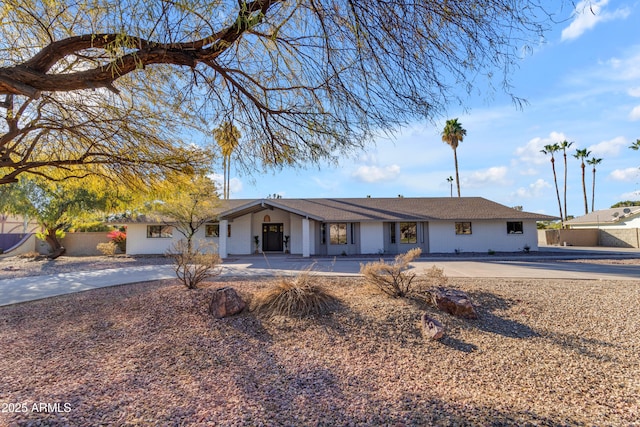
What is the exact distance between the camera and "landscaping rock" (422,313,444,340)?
544 centimetres

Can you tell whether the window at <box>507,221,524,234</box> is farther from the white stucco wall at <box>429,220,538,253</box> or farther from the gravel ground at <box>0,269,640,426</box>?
the gravel ground at <box>0,269,640,426</box>

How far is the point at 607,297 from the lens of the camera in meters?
7.77

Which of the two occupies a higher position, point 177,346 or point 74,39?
point 74,39

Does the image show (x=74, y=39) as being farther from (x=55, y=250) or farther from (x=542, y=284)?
(x=55, y=250)

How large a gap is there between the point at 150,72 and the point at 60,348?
443 cm

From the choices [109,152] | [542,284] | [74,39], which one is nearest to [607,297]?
[542,284]

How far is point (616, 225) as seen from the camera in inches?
1337

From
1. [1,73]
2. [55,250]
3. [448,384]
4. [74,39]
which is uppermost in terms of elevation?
[74,39]

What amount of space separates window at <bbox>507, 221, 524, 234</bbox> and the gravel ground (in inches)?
648

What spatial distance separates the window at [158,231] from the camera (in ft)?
75.8

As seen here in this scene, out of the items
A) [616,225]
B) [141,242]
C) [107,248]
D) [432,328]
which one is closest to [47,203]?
[107,248]

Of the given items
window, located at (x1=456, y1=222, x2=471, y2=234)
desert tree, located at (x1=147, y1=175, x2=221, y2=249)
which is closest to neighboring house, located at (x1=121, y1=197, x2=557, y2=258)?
window, located at (x1=456, y1=222, x2=471, y2=234)

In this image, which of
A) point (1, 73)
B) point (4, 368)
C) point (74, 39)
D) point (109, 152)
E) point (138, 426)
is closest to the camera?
point (138, 426)

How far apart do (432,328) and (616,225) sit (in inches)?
1568
